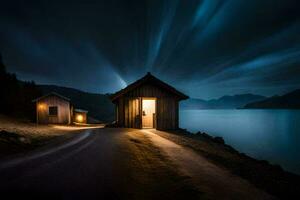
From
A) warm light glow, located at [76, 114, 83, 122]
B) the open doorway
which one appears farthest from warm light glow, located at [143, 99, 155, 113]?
warm light glow, located at [76, 114, 83, 122]

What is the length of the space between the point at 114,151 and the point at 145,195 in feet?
14.2

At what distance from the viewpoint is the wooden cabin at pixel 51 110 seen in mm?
27375

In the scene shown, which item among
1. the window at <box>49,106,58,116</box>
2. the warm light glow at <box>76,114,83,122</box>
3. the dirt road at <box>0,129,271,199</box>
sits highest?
the window at <box>49,106,58,116</box>

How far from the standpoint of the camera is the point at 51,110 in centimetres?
2767

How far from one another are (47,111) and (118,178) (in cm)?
2855

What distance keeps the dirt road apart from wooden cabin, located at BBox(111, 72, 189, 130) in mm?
9574

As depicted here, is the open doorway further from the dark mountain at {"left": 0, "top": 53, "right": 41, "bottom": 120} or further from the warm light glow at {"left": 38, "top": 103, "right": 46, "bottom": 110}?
the dark mountain at {"left": 0, "top": 53, "right": 41, "bottom": 120}

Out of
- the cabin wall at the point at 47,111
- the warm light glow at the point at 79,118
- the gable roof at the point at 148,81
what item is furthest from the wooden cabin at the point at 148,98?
→ the warm light glow at the point at 79,118

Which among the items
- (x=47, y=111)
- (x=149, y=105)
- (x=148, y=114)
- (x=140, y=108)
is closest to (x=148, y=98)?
(x=140, y=108)

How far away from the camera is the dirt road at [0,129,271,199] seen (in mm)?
4090

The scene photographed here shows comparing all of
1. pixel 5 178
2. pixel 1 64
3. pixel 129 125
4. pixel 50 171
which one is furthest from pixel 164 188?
pixel 1 64

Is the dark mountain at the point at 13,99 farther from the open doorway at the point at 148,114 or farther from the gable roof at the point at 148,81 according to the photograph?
the gable roof at the point at 148,81

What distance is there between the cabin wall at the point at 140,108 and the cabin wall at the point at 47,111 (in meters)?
16.1

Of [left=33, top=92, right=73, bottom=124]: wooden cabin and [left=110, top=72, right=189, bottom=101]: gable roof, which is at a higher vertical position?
[left=110, top=72, right=189, bottom=101]: gable roof
